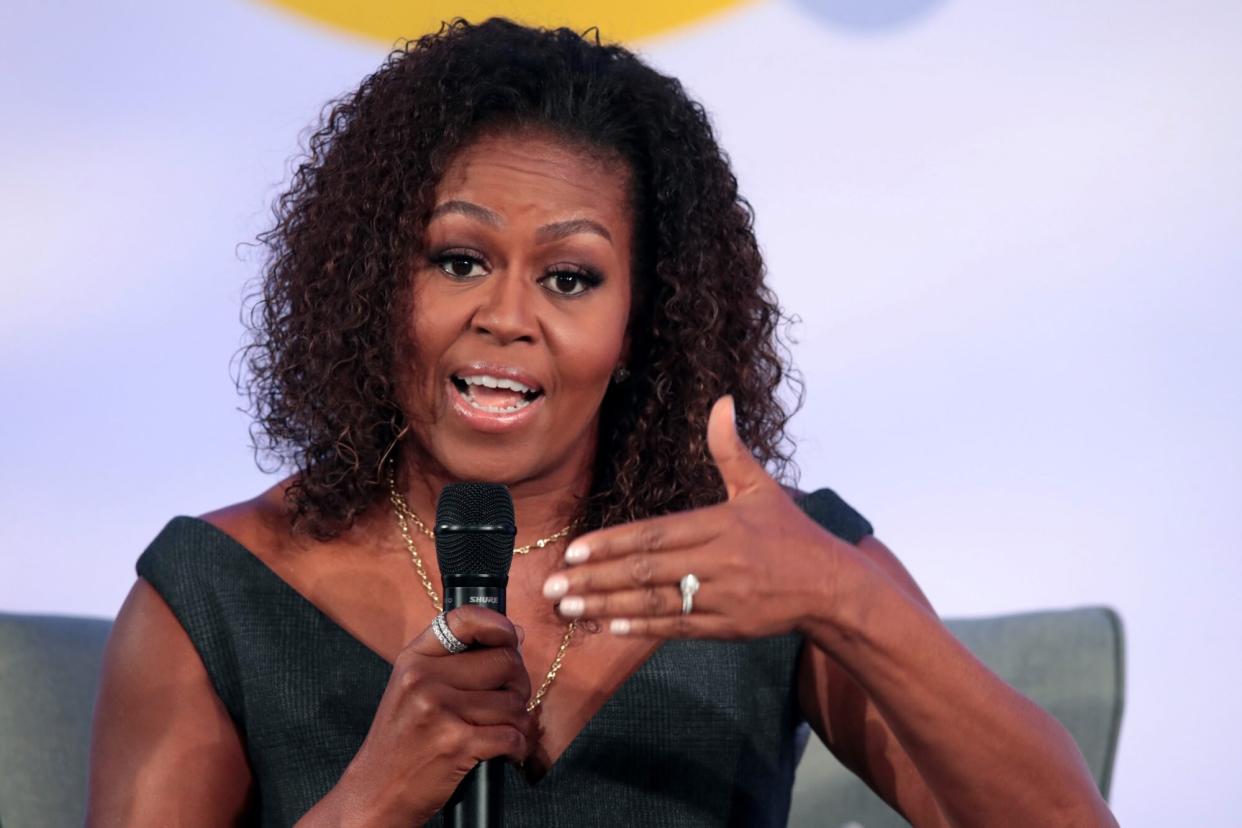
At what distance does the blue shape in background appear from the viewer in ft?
8.63

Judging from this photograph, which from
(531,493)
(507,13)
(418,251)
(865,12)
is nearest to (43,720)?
(531,493)

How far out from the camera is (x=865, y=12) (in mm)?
2633

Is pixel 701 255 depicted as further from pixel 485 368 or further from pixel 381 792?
pixel 381 792

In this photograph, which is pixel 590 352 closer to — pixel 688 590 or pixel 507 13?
pixel 688 590

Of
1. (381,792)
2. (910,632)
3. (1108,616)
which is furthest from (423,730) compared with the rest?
(1108,616)

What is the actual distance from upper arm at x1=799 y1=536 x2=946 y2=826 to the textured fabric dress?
0.11ft

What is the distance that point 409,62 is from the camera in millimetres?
2025

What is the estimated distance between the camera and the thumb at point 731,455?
1.35 meters

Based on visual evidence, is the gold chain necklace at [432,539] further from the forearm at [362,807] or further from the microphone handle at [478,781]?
the microphone handle at [478,781]

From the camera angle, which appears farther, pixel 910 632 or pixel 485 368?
pixel 485 368

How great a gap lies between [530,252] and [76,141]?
108 cm

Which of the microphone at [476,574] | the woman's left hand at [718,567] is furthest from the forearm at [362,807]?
the woman's left hand at [718,567]

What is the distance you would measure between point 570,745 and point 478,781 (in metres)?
0.51

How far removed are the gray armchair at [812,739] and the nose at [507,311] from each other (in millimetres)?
865
